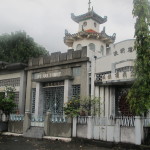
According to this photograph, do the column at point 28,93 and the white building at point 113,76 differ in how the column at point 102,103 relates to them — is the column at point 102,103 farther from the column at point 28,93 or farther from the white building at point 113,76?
the column at point 28,93

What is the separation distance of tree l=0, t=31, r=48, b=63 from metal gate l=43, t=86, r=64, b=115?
524 inches

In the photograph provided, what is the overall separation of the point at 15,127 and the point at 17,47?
55.4 ft

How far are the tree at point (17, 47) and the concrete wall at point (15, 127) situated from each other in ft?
48.3

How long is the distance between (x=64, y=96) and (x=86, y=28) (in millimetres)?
10794

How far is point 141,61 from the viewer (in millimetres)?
12602

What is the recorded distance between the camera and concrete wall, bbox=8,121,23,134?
17.9 meters

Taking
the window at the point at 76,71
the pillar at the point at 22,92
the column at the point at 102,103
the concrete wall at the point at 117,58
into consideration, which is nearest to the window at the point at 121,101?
the column at the point at 102,103

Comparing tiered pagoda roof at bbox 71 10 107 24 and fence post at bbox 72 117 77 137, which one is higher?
tiered pagoda roof at bbox 71 10 107 24

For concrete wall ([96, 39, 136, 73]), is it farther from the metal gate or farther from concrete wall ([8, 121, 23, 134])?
concrete wall ([8, 121, 23, 134])

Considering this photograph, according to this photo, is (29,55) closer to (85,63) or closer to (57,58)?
(57,58)

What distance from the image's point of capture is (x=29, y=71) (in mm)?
21312

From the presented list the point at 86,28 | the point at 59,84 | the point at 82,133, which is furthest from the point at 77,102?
the point at 86,28

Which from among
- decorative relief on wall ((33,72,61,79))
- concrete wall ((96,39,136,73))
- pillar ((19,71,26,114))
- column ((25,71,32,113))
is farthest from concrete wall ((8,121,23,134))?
concrete wall ((96,39,136,73))

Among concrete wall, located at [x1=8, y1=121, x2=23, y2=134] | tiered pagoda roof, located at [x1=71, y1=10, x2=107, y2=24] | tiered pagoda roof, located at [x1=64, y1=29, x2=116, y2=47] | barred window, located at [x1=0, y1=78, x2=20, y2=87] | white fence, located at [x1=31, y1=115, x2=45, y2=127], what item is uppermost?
tiered pagoda roof, located at [x1=71, y1=10, x2=107, y2=24]
